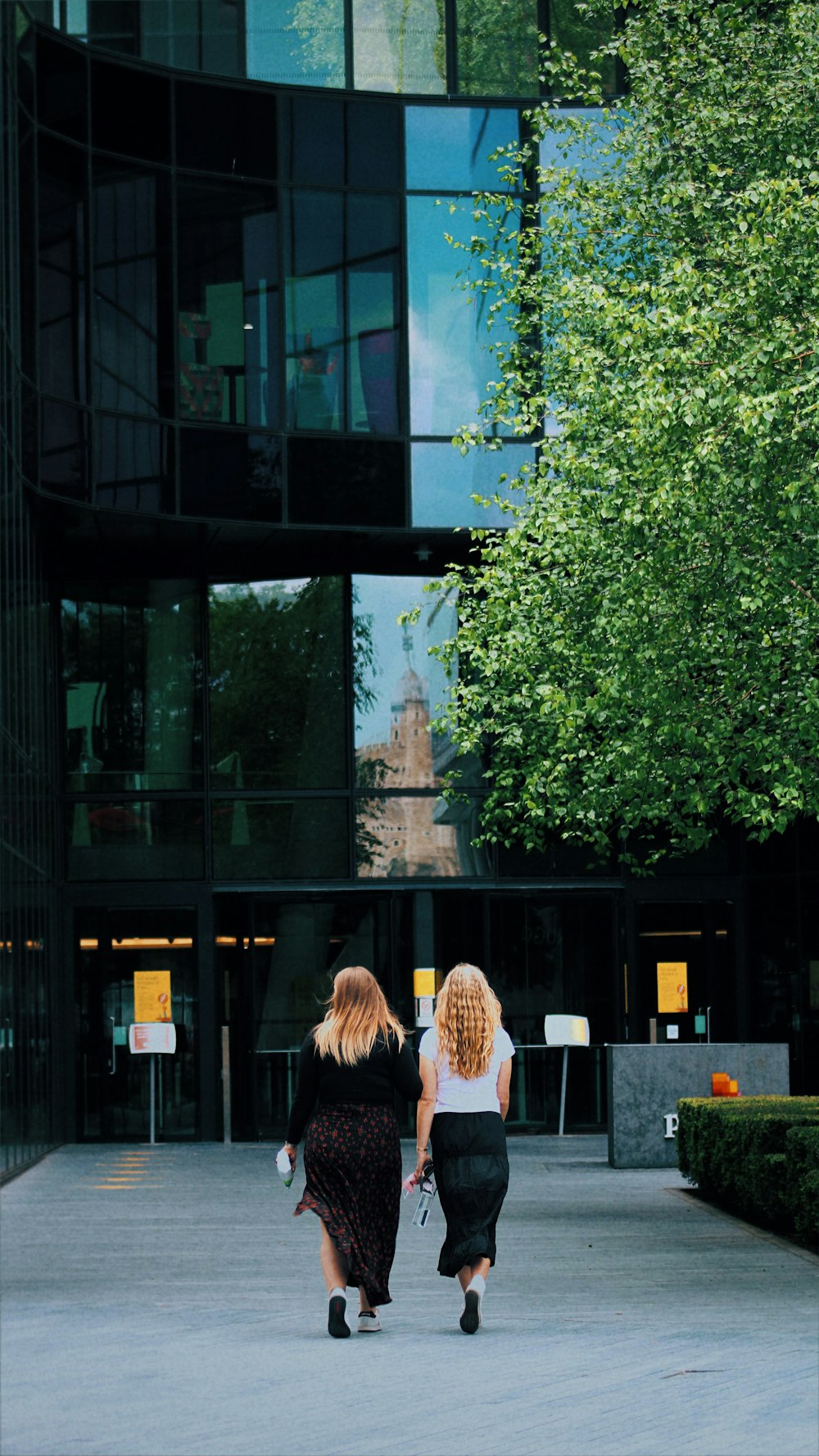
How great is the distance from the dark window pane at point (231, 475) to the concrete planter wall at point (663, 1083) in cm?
→ 743

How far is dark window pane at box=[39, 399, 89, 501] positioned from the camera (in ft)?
67.6

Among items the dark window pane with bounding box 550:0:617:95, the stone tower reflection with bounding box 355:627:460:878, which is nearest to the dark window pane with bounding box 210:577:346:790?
the stone tower reflection with bounding box 355:627:460:878

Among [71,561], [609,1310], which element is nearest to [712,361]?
[609,1310]

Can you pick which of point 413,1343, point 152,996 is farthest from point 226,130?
point 413,1343

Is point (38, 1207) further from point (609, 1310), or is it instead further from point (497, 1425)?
point (497, 1425)

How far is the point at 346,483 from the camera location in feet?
73.8

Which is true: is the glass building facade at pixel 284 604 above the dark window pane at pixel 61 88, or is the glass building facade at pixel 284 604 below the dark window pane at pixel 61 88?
below

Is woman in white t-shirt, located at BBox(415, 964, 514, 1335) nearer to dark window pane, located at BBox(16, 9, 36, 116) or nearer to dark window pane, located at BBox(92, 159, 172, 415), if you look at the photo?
dark window pane, located at BBox(92, 159, 172, 415)

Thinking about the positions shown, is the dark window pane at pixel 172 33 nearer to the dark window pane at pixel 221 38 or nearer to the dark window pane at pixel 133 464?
the dark window pane at pixel 221 38

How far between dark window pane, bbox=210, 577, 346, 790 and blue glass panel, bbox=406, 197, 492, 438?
8.51 feet

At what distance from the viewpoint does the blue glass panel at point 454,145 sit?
23328 millimetres

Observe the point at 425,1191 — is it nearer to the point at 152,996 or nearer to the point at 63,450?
the point at 63,450

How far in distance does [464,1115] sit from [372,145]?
1609cm

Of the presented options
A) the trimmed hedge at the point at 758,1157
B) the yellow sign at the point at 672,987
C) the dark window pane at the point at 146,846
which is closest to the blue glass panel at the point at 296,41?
the dark window pane at the point at 146,846
